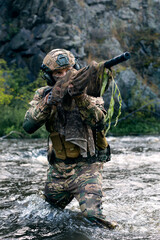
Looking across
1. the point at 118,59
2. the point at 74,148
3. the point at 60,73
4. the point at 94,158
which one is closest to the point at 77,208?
the point at 94,158

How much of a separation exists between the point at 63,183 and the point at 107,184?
263 cm

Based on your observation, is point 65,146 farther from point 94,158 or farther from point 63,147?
point 94,158

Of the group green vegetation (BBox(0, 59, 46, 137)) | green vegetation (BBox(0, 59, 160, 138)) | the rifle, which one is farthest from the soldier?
green vegetation (BBox(0, 59, 160, 138))

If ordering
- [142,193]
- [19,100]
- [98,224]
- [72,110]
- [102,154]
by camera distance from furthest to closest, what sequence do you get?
[19,100]
[142,193]
[102,154]
[72,110]
[98,224]

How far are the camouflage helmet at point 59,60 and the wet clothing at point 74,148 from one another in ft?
0.97

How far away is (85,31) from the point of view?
2661 cm

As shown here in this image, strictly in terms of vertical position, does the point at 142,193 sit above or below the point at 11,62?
below

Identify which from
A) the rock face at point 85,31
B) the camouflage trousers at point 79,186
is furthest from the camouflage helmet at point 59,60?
the rock face at point 85,31

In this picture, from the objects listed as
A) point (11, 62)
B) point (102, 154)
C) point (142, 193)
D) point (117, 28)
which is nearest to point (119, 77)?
point (117, 28)

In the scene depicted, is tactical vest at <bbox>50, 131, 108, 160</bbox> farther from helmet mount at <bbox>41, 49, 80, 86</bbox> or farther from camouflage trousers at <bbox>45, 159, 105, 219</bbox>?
helmet mount at <bbox>41, 49, 80, 86</bbox>

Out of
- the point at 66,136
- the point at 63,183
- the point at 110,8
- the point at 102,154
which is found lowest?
the point at 63,183

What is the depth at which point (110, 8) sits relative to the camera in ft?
94.6

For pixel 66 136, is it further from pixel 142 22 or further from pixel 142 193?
pixel 142 22

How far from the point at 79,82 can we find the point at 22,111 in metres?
→ 17.1
